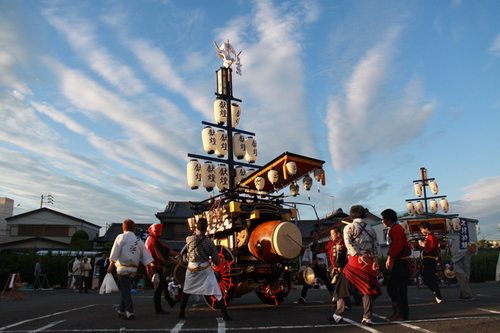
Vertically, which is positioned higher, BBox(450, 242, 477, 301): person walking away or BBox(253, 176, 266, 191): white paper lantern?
BBox(253, 176, 266, 191): white paper lantern

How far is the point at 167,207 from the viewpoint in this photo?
40.2m

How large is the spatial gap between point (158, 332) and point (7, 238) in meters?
41.3

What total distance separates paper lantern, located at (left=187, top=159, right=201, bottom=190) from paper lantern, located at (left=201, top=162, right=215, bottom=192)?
0.15m

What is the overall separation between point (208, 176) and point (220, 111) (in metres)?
2.52

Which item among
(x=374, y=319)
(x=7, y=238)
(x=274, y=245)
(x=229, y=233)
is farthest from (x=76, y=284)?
(x=7, y=238)

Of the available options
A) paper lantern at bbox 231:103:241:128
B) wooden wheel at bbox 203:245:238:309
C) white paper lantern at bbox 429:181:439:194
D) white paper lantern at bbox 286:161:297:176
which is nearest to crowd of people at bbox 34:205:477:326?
wooden wheel at bbox 203:245:238:309

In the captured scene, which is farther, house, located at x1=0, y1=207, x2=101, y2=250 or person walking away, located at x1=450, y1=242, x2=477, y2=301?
house, located at x1=0, y1=207, x2=101, y2=250

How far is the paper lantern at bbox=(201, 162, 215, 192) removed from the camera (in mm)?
14008

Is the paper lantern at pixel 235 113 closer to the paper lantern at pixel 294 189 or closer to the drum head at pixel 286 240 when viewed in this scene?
the paper lantern at pixel 294 189

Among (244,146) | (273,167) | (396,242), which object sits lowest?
(396,242)

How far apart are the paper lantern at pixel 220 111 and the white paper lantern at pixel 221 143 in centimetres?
44

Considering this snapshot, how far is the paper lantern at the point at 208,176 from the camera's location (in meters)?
14.0

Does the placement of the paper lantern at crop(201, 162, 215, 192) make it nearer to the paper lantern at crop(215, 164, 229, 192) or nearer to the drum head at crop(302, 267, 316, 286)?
the paper lantern at crop(215, 164, 229, 192)

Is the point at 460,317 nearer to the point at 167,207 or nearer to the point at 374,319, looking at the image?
the point at 374,319
